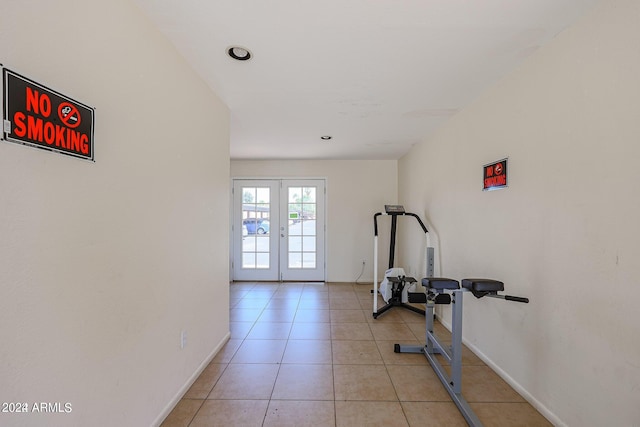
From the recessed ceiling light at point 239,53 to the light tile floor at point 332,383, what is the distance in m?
2.41

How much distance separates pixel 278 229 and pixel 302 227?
0.47m

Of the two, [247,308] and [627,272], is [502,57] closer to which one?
[627,272]

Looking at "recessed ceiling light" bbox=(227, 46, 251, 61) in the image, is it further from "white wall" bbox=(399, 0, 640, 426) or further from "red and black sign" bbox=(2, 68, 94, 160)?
"white wall" bbox=(399, 0, 640, 426)

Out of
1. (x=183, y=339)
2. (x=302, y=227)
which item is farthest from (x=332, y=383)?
(x=302, y=227)

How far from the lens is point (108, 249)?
1.28m

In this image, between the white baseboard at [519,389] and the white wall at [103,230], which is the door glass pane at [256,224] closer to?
the white wall at [103,230]

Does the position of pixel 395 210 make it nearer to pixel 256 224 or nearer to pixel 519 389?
pixel 519 389

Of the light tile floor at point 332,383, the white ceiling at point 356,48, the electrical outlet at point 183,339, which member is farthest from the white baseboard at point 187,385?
the white ceiling at point 356,48

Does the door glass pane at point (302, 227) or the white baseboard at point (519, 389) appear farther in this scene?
the door glass pane at point (302, 227)

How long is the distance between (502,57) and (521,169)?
79cm

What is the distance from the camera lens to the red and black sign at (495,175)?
215 cm

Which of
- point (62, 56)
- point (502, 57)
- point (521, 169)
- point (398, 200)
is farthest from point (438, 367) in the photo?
point (398, 200)

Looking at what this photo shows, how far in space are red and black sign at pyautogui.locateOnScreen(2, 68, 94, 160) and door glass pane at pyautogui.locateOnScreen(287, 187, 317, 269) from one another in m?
4.23

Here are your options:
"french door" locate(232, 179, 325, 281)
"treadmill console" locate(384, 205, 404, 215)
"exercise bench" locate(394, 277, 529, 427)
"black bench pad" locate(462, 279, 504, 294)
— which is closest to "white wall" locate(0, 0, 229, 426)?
"exercise bench" locate(394, 277, 529, 427)
